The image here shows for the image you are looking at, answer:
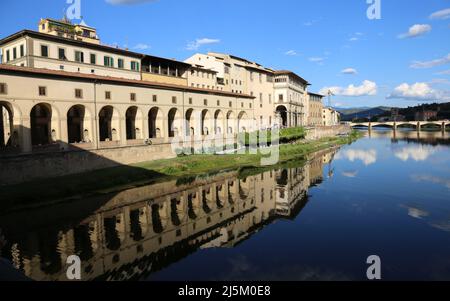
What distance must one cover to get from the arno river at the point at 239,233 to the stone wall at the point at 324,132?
59409mm

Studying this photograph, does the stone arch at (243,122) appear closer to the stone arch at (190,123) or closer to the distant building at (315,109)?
the stone arch at (190,123)

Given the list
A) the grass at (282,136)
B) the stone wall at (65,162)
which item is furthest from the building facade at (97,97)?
the grass at (282,136)

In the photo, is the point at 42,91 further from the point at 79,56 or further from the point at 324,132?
the point at 324,132

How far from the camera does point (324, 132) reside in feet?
358

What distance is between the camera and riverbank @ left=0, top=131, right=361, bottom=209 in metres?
26.8

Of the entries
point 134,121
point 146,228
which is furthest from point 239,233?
point 134,121

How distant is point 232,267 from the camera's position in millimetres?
16922

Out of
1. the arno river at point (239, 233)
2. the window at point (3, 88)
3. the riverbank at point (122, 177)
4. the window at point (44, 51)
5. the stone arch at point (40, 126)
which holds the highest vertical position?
the window at point (44, 51)

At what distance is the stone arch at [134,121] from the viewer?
1702 inches

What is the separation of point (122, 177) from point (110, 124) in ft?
29.6

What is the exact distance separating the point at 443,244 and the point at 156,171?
27.9 m

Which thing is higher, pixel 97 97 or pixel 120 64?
pixel 120 64
